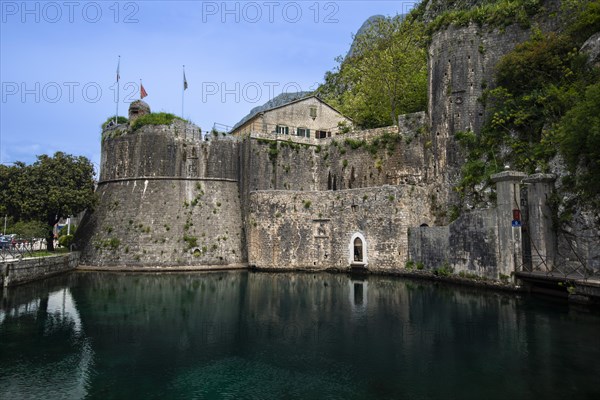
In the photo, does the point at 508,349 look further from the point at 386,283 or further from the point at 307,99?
the point at 307,99

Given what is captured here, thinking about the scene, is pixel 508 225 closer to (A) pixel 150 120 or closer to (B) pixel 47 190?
(A) pixel 150 120

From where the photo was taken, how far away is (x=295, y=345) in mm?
12930

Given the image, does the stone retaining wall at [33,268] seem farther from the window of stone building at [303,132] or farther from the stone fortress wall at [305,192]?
the window of stone building at [303,132]

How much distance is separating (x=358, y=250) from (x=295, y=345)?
16544mm

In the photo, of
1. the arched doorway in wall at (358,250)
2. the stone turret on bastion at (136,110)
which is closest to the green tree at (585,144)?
the arched doorway in wall at (358,250)

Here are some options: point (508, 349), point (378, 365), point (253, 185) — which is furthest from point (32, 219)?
point (508, 349)

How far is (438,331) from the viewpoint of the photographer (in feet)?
46.6

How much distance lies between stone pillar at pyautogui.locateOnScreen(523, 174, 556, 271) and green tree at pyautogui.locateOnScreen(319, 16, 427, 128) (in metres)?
17.0

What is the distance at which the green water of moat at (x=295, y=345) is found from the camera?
32.0ft

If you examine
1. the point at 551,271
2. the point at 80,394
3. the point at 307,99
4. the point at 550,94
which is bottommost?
the point at 80,394

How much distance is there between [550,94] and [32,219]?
3183 cm

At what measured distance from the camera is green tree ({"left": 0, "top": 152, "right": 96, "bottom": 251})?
27.1m

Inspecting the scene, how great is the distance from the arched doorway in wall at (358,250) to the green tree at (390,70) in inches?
493

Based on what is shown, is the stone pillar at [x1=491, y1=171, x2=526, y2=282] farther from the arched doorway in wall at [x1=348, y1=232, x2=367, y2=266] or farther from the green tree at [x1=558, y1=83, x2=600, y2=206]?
the arched doorway in wall at [x1=348, y1=232, x2=367, y2=266]
